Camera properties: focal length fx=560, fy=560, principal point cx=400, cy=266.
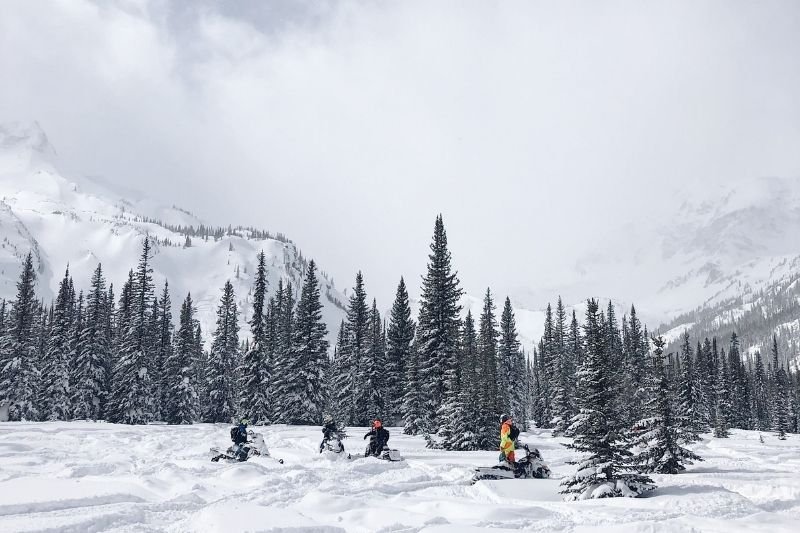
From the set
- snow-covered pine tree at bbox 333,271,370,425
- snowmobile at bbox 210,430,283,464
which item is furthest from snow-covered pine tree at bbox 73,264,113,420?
snowmobile at bbox 210,430,283,464

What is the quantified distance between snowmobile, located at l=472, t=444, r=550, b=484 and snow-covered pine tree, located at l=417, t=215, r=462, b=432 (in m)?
18.4

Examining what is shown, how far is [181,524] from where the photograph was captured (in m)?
10.3

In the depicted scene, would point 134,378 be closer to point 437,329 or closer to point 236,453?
point 437,329

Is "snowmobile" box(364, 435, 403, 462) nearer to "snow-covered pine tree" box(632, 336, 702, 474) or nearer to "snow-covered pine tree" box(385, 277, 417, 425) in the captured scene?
"snow-covered pine tree" box(632, 336, 702, 474)

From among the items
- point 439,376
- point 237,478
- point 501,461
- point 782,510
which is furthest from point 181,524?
point 439,376

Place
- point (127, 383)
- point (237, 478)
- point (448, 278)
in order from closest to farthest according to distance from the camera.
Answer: point (237, 478) < point (448, 278) < point (127, 383)

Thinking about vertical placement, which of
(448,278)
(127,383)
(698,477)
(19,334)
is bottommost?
(698,477)

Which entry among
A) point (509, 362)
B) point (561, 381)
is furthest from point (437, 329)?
point (509, 362)

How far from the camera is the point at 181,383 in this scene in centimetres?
5425

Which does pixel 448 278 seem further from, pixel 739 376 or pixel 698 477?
pixel 739 376

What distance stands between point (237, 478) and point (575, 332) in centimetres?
6283

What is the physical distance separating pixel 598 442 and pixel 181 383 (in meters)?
48.1

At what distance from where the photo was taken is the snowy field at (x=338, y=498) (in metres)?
10.1

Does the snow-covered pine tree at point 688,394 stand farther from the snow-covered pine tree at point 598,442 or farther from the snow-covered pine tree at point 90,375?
the snow-covered pine tree at point 90,375
